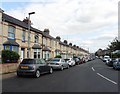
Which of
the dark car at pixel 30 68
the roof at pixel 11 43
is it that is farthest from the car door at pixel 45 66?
the roof at pixel 11 43

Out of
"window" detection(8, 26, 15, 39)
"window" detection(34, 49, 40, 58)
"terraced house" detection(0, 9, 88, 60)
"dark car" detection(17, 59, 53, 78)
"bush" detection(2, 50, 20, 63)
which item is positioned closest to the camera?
"dark car" detection(17, 59, 53, 78)

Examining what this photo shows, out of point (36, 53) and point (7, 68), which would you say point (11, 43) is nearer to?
point (7, 68)

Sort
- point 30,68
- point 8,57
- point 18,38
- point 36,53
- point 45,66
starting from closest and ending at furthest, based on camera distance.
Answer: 1. point 30,68
2. point 45,66
3. point 8,57
4. point 18,38
5. point 36,53

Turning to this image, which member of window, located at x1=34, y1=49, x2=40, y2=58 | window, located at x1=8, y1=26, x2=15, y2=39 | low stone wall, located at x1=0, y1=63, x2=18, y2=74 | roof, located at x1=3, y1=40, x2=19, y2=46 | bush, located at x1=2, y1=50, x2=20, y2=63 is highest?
window, located at x1=8, y1=26, x2=15, y2=39

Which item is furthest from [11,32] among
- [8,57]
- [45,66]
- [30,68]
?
[30,68]

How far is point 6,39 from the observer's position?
2494 cm

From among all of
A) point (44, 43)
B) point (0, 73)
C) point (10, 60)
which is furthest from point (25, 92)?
point (44, 43)

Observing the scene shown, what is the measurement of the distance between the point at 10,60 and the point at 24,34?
31.7 ft

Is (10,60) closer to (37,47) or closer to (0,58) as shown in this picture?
(0,58)

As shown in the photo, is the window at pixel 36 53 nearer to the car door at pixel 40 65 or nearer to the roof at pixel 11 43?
the roof at pixel 11 43

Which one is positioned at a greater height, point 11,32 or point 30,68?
point 11,32

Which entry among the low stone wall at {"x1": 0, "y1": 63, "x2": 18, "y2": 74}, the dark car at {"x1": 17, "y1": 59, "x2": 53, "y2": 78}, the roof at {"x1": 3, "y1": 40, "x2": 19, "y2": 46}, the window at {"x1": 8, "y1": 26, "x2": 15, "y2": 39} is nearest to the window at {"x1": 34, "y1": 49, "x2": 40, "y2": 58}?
the roof at {"x1": 3, "y1": 40, "x2": 19, "y2": 46}

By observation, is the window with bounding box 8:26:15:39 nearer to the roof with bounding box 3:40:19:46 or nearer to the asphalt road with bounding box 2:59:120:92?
the roof with bounding box 3:40:19:46

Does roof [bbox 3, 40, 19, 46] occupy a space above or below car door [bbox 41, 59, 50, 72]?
above
